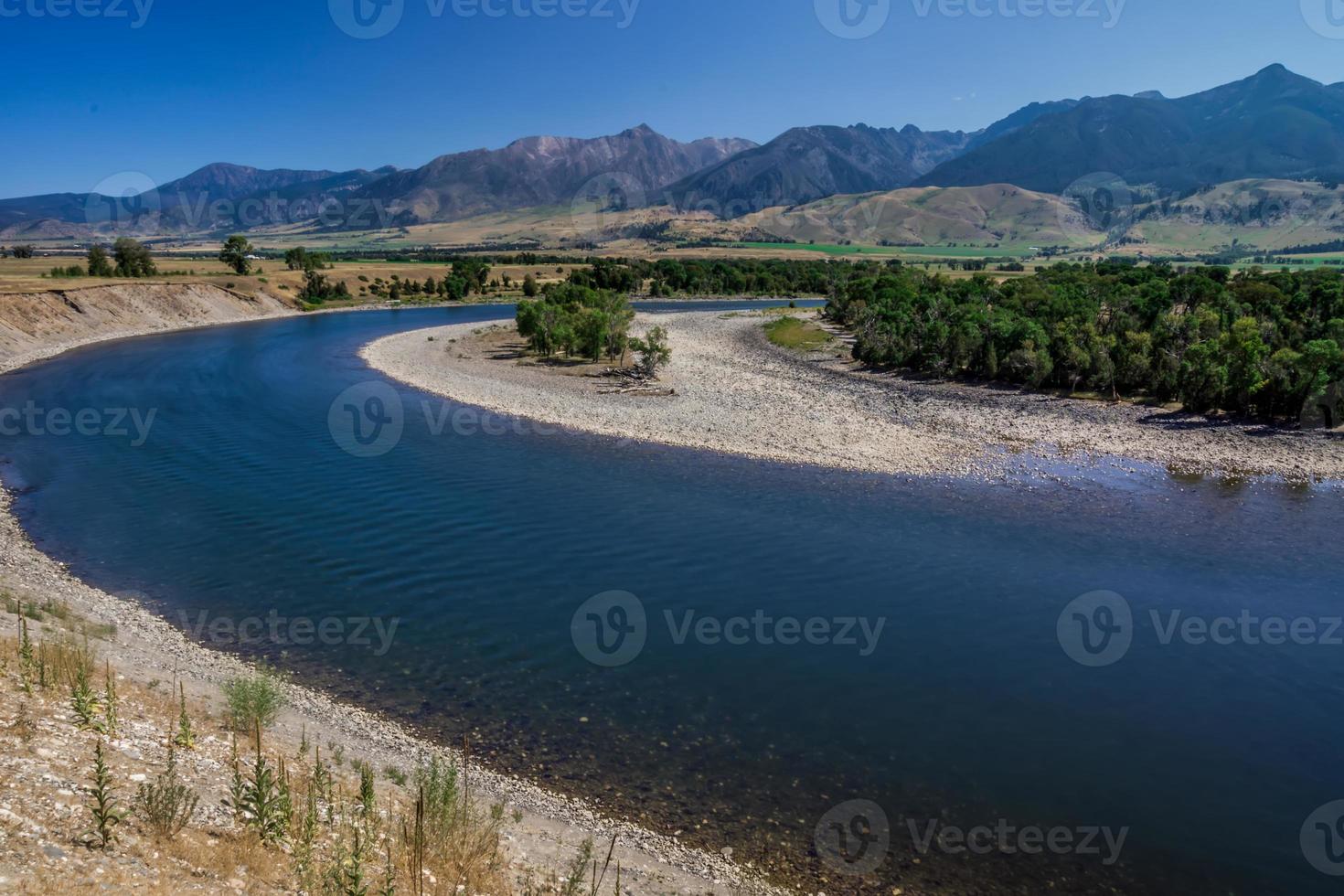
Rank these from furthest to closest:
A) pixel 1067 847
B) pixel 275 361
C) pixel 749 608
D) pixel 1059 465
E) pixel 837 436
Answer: pixel 275 361 < pixel 837 436 < pixel 1059 465 < pixel 749 608 < pixel 1067 847

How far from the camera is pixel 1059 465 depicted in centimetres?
3919

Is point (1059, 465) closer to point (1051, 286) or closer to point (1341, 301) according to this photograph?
point (1341, 301)

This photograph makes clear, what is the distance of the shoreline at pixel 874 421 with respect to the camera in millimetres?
39781

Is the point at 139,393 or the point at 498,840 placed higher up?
the point at 139,393

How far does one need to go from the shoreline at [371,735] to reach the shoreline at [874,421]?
2642 centimetres

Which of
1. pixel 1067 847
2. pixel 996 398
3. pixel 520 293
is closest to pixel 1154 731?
pixel 1067 847

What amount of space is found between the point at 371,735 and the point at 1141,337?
5521cm

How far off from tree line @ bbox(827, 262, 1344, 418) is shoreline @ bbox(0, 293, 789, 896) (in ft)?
157

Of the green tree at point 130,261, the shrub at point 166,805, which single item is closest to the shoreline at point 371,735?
the shrub at point 166,805

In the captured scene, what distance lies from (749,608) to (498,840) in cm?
1205

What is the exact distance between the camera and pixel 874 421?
157 ft

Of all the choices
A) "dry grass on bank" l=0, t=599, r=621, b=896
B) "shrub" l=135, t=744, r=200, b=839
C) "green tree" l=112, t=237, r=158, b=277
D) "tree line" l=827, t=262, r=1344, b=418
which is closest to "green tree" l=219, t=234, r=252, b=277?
"green tree" l=112, t=237, r=158, b=277

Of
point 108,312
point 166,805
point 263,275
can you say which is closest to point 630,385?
point 166,805

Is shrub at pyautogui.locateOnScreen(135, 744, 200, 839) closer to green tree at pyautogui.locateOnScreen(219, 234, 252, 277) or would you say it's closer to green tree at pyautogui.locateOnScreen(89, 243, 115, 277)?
green tree at pyautogui.locateOnScreen(89, 243, 115, 277)
